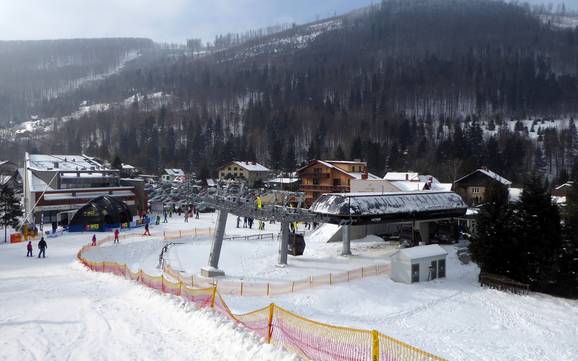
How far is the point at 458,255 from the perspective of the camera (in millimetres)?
29281

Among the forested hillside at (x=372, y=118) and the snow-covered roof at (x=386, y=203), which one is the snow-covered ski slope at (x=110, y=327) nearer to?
the snow-covered roof at (x=386, y=203)

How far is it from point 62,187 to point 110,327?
40.9 m

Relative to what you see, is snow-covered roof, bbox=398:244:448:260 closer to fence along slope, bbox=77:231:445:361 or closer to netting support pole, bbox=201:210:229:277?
netting support pole, bbox=201:210:229:277

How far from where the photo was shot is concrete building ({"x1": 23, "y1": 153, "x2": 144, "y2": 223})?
43.6 meters

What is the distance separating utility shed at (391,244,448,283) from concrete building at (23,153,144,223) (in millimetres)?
32314

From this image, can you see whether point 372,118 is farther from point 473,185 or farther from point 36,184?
point 36,184

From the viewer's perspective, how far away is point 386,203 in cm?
2978

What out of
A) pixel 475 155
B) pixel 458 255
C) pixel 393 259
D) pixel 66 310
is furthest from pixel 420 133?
pixel 66 310

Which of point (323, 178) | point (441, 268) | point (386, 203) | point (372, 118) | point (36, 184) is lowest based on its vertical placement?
point (441, 268)

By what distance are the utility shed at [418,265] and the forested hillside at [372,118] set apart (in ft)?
190

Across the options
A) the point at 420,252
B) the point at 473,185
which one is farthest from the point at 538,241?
the point at 473,185

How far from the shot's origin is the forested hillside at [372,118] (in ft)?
323

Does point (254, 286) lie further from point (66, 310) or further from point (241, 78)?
point (241, 78)

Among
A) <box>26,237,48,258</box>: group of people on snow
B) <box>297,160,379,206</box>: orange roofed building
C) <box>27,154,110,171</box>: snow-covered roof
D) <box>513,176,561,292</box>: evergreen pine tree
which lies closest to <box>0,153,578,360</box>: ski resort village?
<box>26,237,48,258</box>: group of people on snow
